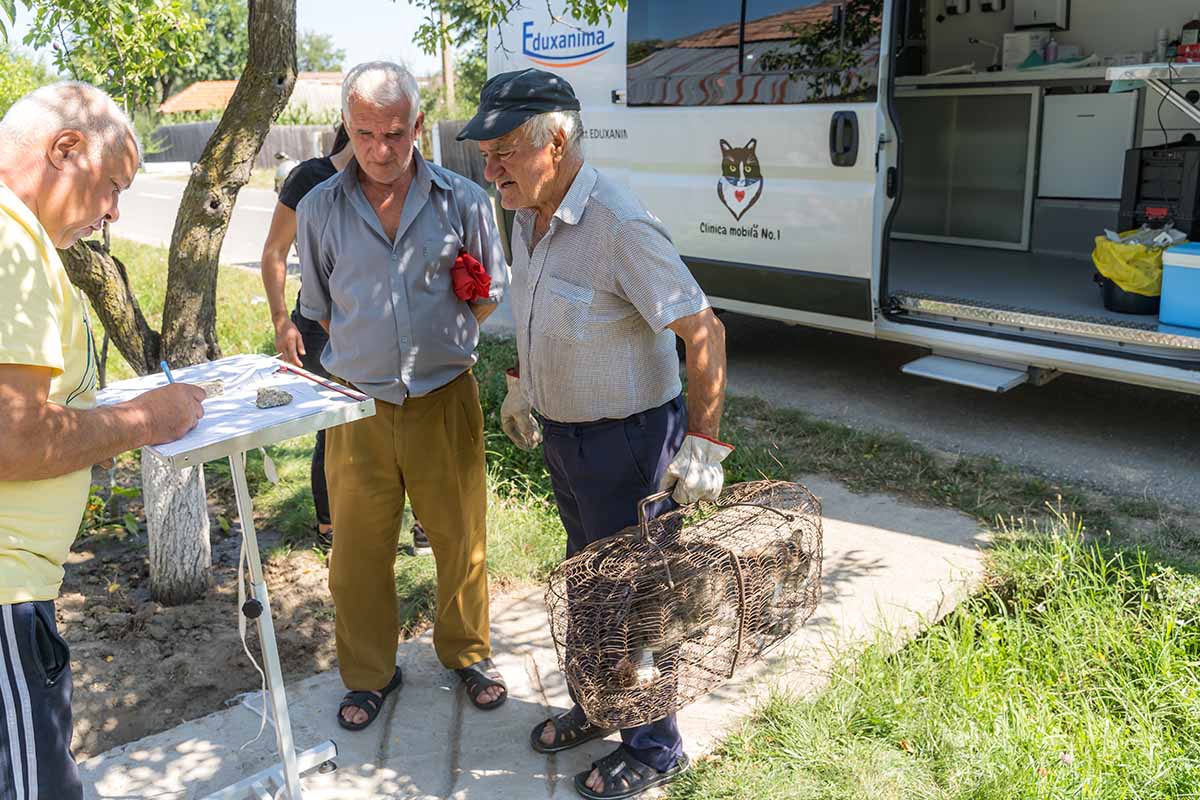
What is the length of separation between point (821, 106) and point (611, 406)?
118 inches

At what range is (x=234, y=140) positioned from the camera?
3670 millimetres

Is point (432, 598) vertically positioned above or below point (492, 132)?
below

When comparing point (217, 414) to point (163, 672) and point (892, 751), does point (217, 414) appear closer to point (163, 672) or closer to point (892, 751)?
point (163, 672)

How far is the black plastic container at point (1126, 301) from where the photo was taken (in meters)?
5.14

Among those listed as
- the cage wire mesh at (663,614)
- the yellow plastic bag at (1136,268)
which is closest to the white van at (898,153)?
the yellow plastic bag at (1136,268)

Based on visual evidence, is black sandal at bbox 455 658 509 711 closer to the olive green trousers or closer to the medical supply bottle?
the olive green trousers

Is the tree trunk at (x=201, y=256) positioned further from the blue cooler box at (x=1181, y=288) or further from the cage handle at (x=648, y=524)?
the blue cooler box at (x=1181, y=288)

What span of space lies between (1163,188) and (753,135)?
83.4 inches

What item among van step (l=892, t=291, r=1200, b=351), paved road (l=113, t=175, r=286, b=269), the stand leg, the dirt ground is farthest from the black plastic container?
paved road (l=113, t=175, r=286, b=269)

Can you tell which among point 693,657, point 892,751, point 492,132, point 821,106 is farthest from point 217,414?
point 821,106

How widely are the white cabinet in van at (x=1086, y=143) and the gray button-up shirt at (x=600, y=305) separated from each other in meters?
5.26

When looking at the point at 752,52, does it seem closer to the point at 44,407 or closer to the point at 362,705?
the point at 362,705

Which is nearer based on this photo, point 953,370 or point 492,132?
point 492,132

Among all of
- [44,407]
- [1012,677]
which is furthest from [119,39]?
[1012,677]
